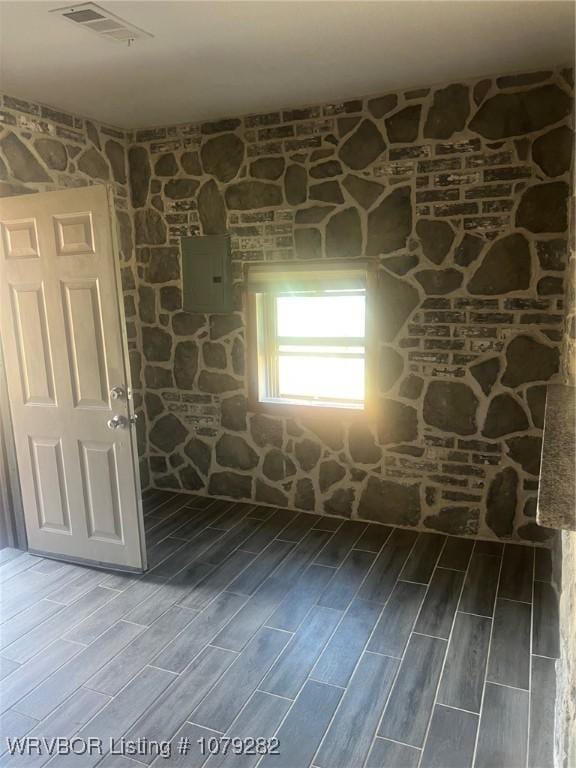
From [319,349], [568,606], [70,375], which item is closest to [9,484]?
[70,375]

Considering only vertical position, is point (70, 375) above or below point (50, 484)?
above

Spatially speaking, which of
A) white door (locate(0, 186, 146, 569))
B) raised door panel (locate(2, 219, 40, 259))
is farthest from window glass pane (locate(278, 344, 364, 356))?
raised door panel (locate(2, 219, 40, 259))

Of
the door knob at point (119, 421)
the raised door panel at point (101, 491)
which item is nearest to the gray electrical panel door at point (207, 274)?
the door knob at point (119, 421)

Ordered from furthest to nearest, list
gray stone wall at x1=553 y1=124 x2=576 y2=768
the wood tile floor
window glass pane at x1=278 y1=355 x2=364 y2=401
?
window glass pane at x1=278 y1=355 x2=364 y2=401 → the wood tile floor → gray stone wall at x1=553 y1=124 x2=576 y2=768

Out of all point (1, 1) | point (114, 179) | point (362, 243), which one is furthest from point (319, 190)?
point (1, 1)

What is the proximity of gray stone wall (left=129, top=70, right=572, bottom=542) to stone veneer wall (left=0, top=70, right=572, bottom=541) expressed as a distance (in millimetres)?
11

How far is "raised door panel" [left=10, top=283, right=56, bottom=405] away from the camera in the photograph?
9.84ft

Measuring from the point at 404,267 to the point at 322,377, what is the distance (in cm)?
96

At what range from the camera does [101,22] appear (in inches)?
87.6

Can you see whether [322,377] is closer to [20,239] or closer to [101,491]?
[101,491]

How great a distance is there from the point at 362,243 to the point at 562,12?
1.48 metres

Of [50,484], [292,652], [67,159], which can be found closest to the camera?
[292,652]

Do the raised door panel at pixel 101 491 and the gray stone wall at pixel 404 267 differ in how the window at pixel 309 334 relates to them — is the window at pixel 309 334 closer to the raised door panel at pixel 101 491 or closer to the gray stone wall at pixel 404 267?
the gray stone wall at pixel 404 267

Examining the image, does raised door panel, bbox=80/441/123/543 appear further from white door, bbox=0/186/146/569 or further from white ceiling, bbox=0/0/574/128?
white ceiling, bbox=0/0/574/128
